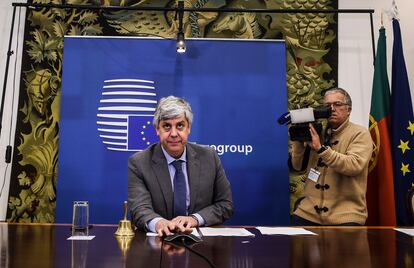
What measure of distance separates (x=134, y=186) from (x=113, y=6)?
6.58 ft

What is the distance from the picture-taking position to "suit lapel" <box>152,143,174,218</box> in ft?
7.43

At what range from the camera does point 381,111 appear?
11.3 ft

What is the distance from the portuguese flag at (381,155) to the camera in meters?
3.20

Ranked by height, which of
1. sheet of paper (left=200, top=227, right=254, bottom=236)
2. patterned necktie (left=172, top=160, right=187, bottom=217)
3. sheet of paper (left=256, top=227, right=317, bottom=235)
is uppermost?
patterned necktie (left=172, top=160, right=187, bottom=217)

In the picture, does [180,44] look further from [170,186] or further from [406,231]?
[406,231]

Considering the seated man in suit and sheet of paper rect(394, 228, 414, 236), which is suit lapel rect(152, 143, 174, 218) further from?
sheet of paper rect(394, 228, 414, 236)

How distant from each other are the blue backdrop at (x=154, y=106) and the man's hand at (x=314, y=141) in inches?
22.6

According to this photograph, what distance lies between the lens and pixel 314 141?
288 cm

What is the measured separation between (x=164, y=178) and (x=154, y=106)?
52.2 inches

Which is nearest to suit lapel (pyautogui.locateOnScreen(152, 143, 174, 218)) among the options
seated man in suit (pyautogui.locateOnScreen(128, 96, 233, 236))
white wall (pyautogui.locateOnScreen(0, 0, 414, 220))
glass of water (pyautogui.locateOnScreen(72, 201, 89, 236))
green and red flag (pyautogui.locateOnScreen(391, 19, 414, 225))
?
seated man in suit (pyautogui.locateOnScreen(128, 96, 233, 236))

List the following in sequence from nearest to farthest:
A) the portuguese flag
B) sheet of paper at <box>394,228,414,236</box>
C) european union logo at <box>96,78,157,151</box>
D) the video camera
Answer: sheet of paper at <box>394,228,414,236</box>
the video camera
the portuguese flag
european union logo at <box>96,78,157,151</box>

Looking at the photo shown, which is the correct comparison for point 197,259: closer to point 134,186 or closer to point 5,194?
point 134,186

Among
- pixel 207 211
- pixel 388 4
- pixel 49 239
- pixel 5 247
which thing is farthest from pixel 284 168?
pixel 5 247

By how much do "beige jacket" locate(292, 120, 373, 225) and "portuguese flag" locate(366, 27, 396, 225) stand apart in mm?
422
